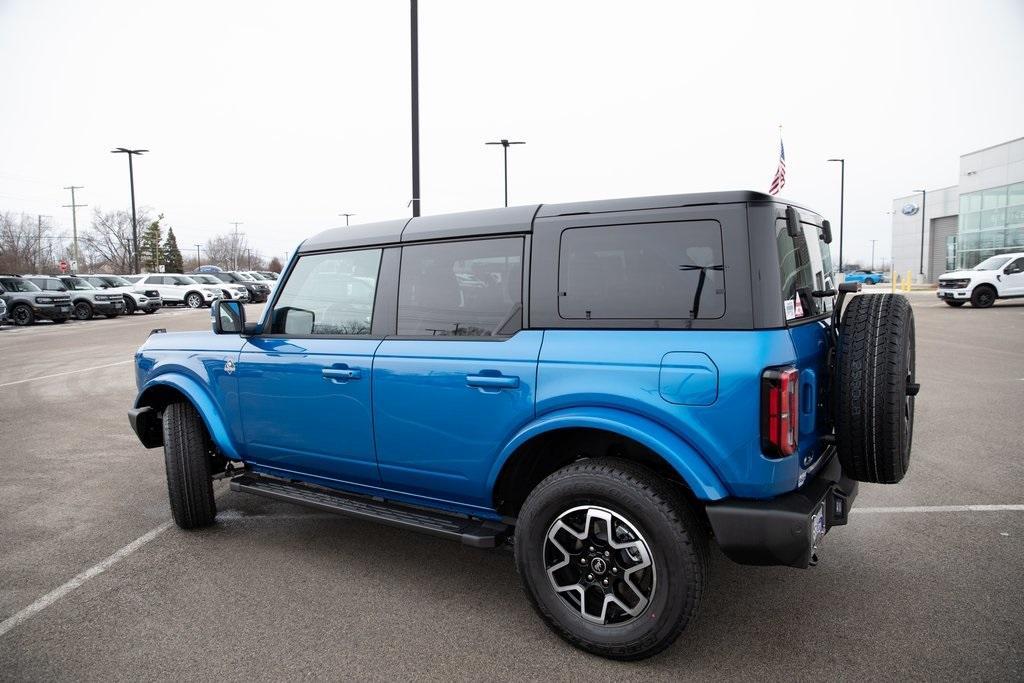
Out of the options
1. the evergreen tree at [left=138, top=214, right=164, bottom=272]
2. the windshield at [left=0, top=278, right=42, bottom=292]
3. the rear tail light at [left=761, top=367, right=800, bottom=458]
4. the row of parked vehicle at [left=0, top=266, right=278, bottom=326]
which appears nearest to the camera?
the rear tail light at [left=761, top=367, right=800, bottom=458]

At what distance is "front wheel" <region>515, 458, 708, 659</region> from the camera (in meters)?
2.64

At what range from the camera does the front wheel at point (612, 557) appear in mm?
2637

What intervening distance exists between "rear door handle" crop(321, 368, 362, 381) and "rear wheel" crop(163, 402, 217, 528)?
48.5 inches

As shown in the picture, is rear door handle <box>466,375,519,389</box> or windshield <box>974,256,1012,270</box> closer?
rear door handle <box>466,375,519,389</box>

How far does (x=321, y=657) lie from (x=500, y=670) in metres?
0.76

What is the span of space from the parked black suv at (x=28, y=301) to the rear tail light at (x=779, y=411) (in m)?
27.2

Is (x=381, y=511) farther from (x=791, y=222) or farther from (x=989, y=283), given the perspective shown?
(x=989, y=283)

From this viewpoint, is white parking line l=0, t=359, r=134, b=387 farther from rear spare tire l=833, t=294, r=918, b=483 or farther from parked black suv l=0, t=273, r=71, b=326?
parked black suv l=0, t=273, r=71, b=326

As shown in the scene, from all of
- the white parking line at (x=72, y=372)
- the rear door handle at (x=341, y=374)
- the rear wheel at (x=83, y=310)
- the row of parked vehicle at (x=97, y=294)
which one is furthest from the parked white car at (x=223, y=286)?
the rear door handle at (x=341, y=374)

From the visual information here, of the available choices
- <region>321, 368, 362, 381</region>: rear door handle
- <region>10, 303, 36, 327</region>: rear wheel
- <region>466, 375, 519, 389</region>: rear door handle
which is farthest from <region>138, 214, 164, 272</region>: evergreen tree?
<region>466, 375, 519, 389</region>: rear door handle

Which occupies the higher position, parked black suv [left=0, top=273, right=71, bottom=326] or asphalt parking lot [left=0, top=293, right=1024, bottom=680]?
parked black suv [left=0, top=273, right=71, bottom=326]

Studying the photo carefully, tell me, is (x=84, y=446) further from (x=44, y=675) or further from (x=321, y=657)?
(x=321, y=657)

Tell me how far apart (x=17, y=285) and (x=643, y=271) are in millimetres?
27619

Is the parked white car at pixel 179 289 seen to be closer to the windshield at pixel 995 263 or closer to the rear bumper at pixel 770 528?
the windshield at pixel 995 263
